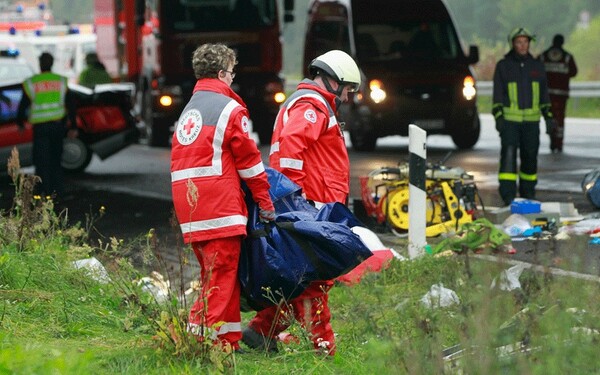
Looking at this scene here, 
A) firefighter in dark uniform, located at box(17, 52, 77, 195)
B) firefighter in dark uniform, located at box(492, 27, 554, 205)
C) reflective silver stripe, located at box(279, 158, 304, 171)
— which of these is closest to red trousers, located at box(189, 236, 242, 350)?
reflective silver stripe, located at box(279, 158, 304, 171)

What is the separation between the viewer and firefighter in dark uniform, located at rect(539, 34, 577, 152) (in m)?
20.1

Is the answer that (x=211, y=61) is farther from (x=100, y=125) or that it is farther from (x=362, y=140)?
(x=362, y=140)

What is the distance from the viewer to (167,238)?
11.7 metres

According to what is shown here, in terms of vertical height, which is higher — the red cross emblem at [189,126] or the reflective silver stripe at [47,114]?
the red cross emblem at [189,126]

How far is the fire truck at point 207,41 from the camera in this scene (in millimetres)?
22016

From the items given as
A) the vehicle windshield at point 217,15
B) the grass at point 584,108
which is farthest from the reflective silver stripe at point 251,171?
the grass at point 584,108

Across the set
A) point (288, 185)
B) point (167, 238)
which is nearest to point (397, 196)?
point (167, 238)

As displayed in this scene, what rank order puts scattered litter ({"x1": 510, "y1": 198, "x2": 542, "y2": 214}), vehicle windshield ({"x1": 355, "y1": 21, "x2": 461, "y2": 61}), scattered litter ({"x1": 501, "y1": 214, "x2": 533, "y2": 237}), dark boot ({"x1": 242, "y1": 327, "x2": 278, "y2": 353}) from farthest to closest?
1. vehicle windshield ({"x1": 355, "y1": 21, "x2": 461, "y2": 61})
2. scattered litter ({"x1": 510, "y1": 198, "x2": 542, "y2": 214})
3. scattered litter ({"x1": 501, "y1": 214, "x2": 533, "y2": 237})
4. dark boot ({"x1": 242, "y1": 327, "x2": 278, "y2": 353})

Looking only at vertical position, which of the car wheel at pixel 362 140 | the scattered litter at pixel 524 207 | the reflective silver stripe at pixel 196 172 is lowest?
the car wheel at pixel 362 140

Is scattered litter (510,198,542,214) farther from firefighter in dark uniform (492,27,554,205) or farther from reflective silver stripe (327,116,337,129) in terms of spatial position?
reflective silver stripe (327,116,337,129)

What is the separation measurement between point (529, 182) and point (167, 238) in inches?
151

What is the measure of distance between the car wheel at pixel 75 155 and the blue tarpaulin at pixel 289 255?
12.9 metres

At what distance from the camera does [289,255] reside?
621 cm

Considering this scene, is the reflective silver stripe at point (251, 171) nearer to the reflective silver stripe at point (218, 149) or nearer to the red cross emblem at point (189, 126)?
the reflective silver stripe at point (218, 149)
